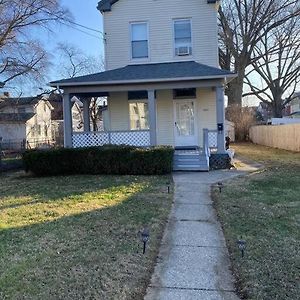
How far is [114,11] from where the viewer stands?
1700 centimetres

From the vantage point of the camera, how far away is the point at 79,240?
5.58 meters

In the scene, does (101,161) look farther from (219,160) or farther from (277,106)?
(277,106)

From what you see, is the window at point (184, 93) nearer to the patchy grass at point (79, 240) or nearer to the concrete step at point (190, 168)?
the concrete step at point (190, 168)

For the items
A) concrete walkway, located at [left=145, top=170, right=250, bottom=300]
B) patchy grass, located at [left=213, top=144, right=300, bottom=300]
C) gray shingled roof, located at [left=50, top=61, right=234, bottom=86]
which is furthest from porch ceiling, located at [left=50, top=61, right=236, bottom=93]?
concrete walkway, located at [left=145, top=170, right=250, bottom=300]

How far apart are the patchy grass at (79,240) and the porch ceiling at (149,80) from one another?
5.05m

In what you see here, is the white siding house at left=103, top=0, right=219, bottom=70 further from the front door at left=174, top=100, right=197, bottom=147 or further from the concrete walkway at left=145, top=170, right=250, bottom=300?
the concrete walkway at left=145, top=170, right=250, bottom=300

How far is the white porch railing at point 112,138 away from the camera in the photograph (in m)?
14.7

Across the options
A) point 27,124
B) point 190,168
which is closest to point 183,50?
point 190,168

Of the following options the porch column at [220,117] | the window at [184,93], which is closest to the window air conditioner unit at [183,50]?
the window at [184,93]

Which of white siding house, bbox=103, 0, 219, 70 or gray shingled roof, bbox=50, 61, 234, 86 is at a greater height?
white siding house, bbox=103, 0, 219, 70

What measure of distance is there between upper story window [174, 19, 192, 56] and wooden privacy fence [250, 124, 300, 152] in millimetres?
9203

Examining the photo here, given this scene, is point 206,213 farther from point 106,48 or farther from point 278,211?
point 106,48

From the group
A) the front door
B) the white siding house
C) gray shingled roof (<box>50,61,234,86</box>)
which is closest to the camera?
gray shingled roof (<box>50,61,234,86</box>)

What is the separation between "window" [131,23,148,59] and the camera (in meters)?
17.0
